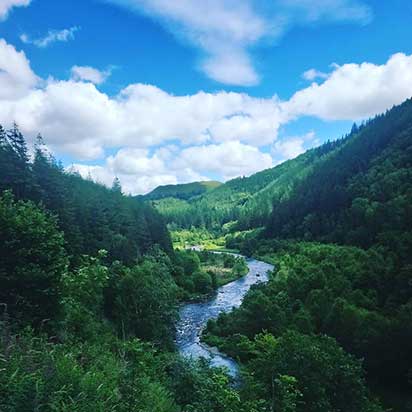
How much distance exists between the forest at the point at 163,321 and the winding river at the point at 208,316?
92.7 inches

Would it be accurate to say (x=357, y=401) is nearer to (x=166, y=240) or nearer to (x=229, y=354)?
(x=229, y=354)

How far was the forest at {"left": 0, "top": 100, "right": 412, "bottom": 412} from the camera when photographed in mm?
15866

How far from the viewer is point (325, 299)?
191 feet

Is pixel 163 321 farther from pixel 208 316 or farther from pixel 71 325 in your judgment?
pixel 208 316

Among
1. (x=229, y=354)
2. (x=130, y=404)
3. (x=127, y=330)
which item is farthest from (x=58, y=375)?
(x=229, y=354)

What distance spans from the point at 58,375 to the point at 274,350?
20.4 meters

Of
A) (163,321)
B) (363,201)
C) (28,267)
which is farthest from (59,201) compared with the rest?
(363,201)

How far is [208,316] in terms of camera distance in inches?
3098

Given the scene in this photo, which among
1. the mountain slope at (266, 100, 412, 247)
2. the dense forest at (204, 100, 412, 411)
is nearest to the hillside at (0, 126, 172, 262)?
the dense forest at (204, 100, 412, 411)

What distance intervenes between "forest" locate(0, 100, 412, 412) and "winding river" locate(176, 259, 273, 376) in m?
2.35

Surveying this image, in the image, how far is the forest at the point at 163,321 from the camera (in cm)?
1587

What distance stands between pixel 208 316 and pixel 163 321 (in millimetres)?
29424

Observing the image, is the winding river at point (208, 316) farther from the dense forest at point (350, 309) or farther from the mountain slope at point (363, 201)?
the mountain slope at point (363, 201)

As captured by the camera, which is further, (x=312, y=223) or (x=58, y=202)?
(x=312, y=223)
